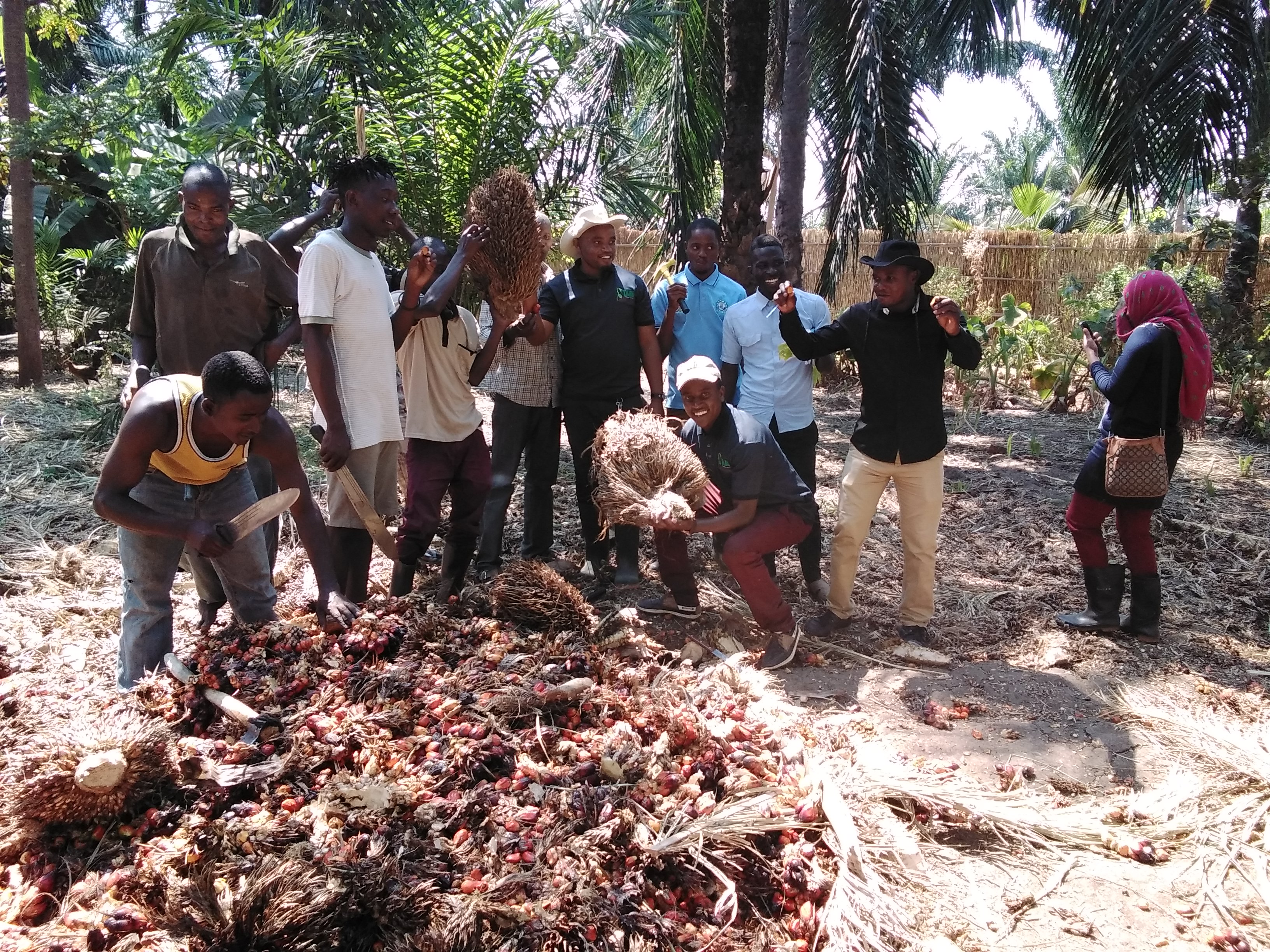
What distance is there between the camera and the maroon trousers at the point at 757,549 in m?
4.05

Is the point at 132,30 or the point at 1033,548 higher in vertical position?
the point at 132,30

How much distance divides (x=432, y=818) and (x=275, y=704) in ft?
2.26

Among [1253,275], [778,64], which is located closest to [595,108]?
[778,64]

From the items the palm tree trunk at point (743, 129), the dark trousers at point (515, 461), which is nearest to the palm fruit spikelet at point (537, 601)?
the dark trousers at point (515, 461)

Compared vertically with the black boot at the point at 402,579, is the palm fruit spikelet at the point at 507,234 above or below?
above

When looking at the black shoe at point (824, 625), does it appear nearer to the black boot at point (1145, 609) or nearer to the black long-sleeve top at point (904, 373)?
the black long-sleeve top at point (904, 373)

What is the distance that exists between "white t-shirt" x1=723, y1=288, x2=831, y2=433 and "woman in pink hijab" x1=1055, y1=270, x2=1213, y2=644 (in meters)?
1.38

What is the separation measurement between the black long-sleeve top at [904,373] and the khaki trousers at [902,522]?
75mm

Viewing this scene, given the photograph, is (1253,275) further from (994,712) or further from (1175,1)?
(994,712)

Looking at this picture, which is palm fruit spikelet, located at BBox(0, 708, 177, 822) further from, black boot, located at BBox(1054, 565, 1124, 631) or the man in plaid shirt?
black boot, located at BBox(1054, 565, 1124, 631)

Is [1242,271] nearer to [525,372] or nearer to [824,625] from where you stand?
[824,625]

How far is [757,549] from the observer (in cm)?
407

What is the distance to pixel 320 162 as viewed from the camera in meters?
6.66

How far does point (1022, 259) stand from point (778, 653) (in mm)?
10966
